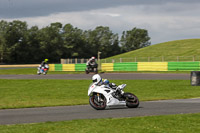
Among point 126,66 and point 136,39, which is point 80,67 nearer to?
point 126,66

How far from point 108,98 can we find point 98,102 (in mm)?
383

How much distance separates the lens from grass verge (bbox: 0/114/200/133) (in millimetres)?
7777

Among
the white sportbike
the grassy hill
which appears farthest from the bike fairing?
the grassy hill

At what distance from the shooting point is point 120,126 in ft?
27.2

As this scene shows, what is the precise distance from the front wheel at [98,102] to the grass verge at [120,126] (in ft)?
7.58

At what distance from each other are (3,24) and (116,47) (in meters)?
56.9

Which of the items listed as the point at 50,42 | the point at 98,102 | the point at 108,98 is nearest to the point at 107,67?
the point at 98,102

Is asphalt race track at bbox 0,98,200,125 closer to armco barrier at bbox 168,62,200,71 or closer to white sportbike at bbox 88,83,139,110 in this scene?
white sportbike at bbox 88,83,139,110

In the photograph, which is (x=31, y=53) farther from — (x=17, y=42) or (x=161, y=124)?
(x=161, y=124)

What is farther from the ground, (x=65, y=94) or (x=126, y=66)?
(x=126, y=66)

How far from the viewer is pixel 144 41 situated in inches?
6639

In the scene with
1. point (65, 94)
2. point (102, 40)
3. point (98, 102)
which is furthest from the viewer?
point (102, 40)

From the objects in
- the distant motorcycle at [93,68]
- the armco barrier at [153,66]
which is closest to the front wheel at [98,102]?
the distant motorcycle at [93,68]

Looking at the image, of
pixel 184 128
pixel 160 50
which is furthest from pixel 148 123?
pixel 160 50
